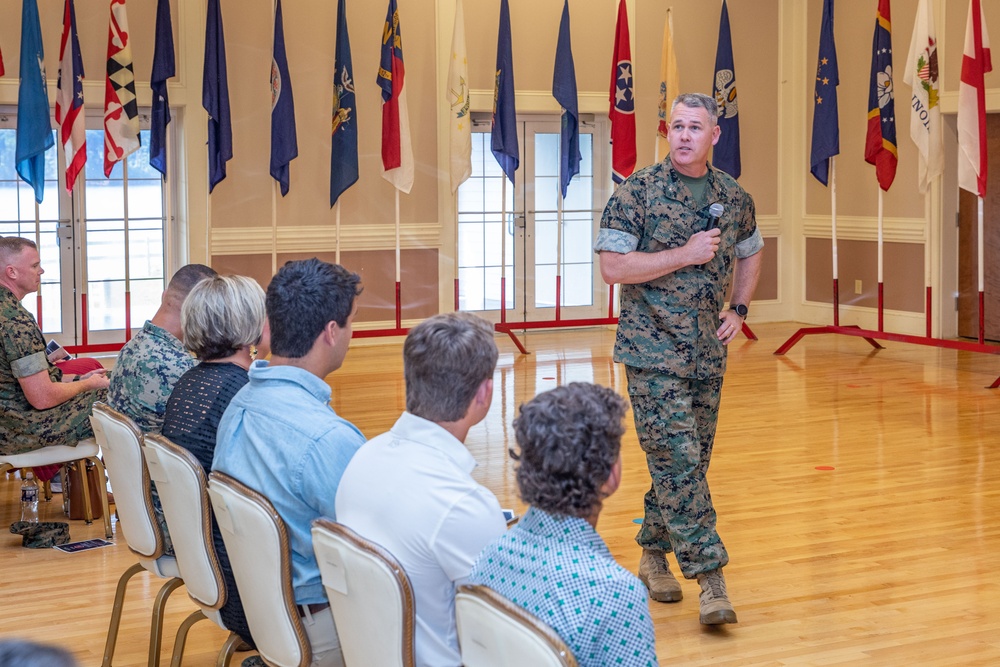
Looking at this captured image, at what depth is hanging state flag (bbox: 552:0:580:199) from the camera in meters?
10.2

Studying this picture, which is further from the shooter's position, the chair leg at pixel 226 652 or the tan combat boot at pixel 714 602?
the tan combat boot at pixel 714 602

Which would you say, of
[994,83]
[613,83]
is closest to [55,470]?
[613,83]

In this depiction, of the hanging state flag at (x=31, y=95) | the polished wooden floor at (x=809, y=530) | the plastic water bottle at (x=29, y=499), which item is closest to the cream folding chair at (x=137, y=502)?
the polished wooden floor at (x=809, y=530)

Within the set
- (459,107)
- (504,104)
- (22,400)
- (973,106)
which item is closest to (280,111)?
(459,107)

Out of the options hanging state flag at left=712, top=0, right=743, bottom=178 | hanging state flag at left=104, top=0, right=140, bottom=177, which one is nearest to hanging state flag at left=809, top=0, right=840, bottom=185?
hanging state flag at left=712, top=0, right=743, bottom=178

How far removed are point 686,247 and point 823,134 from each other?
701 cm

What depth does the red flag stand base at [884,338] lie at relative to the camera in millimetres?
8711

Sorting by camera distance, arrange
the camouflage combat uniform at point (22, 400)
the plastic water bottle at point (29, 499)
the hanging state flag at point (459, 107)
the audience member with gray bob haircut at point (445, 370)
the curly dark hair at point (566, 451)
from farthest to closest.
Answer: the hanging state flag at point (459, 107)
the plastic water bottle at point (29, 499)
the camouflage combat uniform at point (22, 400)
the audience member with gray bob haircut at point (445, 370)
the curly dark hair at point (566, 451)

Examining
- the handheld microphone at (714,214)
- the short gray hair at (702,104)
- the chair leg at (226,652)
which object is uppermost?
the short gray hair at (702,104)

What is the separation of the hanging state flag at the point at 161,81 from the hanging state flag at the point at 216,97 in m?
0.28

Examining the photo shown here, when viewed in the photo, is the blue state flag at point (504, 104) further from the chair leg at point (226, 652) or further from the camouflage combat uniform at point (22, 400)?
the chair leg at point (226, 652)

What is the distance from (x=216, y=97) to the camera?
908 centimetres

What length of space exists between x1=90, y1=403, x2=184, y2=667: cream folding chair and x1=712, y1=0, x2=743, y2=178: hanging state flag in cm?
849

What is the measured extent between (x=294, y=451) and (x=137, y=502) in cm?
85
